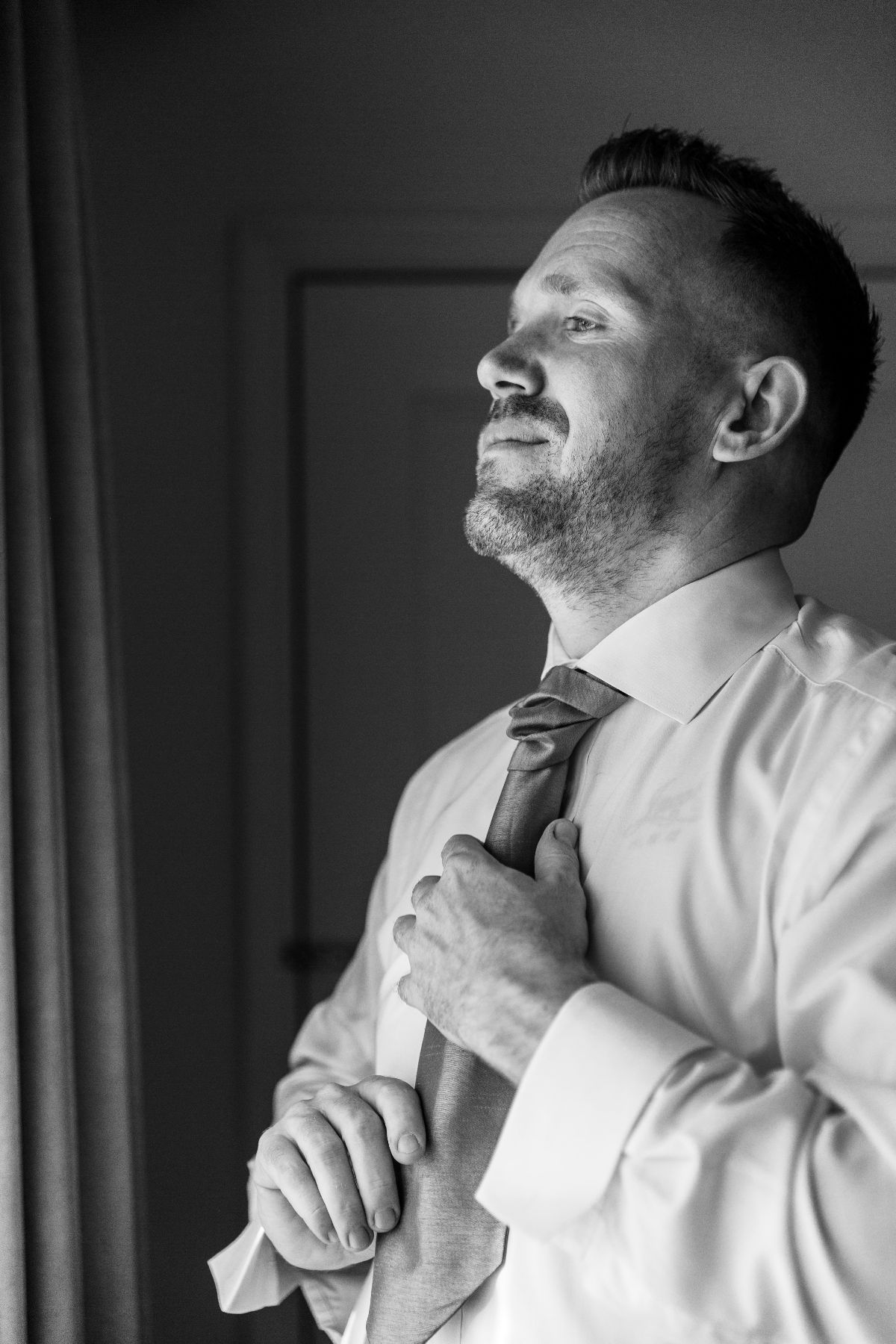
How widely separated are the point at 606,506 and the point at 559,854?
0.36m

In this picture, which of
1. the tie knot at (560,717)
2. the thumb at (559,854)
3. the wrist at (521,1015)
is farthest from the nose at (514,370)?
the wrist at (521,1015)

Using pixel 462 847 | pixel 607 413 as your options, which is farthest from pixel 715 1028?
pixel 607 413

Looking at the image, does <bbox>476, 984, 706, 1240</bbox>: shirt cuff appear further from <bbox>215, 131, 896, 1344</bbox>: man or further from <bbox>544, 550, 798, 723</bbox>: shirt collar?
<bbox>544, 550, 798, 723</bbox>: shirt collar

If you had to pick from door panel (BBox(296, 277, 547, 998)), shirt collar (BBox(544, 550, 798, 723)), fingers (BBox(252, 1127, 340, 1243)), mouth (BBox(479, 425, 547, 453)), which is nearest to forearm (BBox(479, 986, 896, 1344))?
fingers (BBox(252, 1127, 340, 1243))

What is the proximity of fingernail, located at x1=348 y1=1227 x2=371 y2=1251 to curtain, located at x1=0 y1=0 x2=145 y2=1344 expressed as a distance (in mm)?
492

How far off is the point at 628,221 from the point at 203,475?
1000 mm

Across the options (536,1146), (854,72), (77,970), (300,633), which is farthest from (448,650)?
(536,1146)

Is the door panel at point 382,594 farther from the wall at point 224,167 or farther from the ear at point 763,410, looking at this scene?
the ear at point 763,410

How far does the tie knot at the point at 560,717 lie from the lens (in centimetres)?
107

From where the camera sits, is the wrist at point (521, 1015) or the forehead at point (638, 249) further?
the forehead at point (638, 249)

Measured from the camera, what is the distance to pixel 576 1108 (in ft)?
2.60

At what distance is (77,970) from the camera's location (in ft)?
4.89

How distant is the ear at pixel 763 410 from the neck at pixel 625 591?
92 mm

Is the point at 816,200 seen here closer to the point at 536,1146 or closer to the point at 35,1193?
the point at 536,1146
